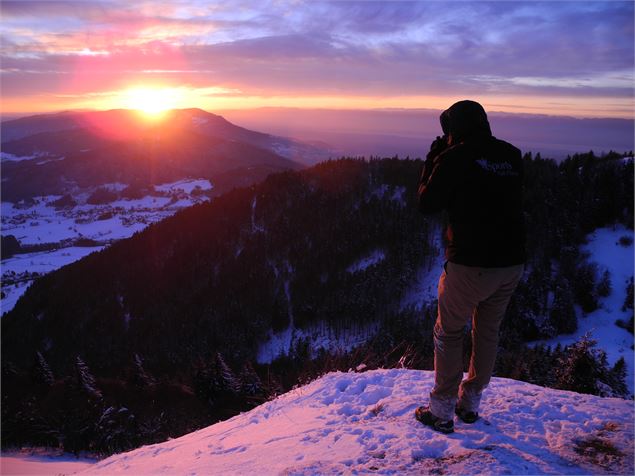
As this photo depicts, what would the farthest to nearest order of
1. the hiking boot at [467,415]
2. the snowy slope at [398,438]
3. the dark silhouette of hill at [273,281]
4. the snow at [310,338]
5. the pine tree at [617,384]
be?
the snow at [310,338] → the dark silhouette of hill at [273,281] → the pine tree at [617,384] → the hiking boot at [467,415] → the snowy slope at [398,438]

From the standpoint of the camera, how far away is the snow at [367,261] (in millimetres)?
92500

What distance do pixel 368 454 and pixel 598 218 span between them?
83930mm

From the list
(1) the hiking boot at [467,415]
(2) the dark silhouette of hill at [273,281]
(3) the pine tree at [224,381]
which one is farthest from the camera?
(2) the dark silhouette of hill at [273,281]

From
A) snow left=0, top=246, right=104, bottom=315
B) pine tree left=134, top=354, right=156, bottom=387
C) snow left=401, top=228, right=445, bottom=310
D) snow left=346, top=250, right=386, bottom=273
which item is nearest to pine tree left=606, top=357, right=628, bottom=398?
pine tree left=134, top=354, right=156, bottom=387

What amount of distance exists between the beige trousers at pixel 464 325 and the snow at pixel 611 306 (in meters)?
46.2

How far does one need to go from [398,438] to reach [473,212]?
3.39 meters

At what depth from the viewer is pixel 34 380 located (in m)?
43.1

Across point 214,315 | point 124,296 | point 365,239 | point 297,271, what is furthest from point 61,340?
point 365,239

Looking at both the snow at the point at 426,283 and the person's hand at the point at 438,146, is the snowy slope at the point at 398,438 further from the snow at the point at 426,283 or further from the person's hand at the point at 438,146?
the snow at the point at 426,283

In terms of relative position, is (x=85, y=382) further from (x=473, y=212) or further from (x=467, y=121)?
(x=467, y=121)

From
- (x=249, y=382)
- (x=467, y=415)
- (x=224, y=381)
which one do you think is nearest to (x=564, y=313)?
(x=249, y=382)

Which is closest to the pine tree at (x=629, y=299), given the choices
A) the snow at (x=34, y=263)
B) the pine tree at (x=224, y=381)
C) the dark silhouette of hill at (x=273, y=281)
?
the dark silhouette of hill at (x=273, y=281)

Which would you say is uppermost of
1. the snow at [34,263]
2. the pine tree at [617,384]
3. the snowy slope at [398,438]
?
the snowy slope at [398,438]

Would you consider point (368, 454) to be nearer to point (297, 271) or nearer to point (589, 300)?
point (589, 300)
